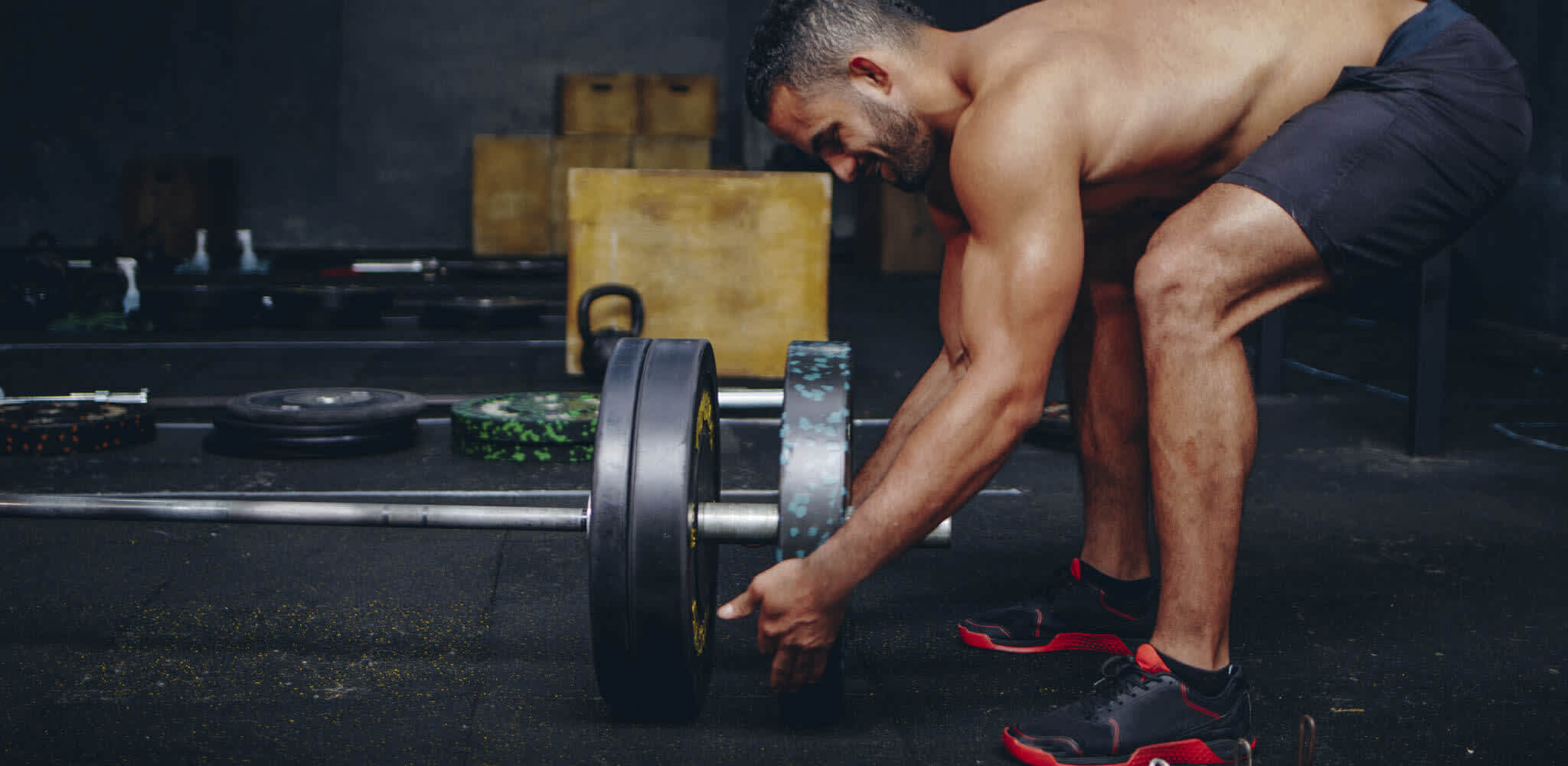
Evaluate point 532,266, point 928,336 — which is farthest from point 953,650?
point 532,266

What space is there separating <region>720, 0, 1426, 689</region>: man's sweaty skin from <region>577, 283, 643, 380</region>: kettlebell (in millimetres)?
2357

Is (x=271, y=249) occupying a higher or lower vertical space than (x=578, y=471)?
higher

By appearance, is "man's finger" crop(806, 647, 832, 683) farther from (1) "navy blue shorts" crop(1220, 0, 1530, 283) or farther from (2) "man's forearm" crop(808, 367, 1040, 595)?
(1) "navy blue shorts" crop(1220, 0, 1530, 283)

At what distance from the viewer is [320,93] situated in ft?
27.3

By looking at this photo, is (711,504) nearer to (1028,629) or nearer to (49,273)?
(1028,629)

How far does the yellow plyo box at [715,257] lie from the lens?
4.08 meters

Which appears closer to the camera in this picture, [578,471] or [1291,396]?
[578,471]

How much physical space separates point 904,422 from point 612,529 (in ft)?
1.42

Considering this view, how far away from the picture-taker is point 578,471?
2.80 metres

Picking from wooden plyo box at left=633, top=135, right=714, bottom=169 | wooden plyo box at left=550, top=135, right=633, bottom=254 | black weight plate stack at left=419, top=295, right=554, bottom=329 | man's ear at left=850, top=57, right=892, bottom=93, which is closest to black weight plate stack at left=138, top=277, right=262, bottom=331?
black weight plate stack at left=419, top=295, right=554, bottom=329

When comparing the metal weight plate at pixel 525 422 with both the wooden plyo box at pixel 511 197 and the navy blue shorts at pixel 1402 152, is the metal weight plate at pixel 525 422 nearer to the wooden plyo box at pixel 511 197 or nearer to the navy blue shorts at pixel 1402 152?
the navy blue shorts at pixel 1402 152

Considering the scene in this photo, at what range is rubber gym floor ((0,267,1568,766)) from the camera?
1.41 m

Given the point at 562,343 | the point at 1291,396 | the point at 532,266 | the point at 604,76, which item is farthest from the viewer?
the point at 604,76

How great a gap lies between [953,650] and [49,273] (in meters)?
4.64
